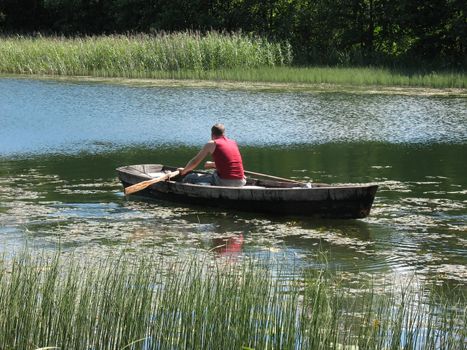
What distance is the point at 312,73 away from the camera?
1149 inches

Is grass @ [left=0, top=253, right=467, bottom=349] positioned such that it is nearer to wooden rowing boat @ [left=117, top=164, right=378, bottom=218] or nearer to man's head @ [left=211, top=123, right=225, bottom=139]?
wooden rowing boat @ [left=117, top=164, right=378, bottom=218]

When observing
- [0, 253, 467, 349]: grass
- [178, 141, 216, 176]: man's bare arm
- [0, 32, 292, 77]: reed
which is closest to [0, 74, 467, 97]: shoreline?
[0, 32, 292, 77]: reed

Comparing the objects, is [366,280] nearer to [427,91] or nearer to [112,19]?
[427,91]

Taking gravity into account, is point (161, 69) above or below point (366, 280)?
above

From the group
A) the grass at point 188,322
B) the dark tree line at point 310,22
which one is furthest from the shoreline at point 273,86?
the grass at point 188,322

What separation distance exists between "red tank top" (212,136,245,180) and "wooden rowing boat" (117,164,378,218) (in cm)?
28

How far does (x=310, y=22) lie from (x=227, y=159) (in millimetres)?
29014

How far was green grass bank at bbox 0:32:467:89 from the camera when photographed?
95.7ft

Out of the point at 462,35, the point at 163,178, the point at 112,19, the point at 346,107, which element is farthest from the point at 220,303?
the point at 112,19

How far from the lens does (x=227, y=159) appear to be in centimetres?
1264

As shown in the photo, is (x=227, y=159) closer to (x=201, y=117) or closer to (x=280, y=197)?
(x=280, y=197)

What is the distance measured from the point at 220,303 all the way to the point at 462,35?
29726 mm

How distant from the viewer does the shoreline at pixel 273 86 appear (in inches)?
1027

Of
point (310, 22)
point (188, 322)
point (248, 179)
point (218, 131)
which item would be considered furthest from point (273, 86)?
point (188, 322)
